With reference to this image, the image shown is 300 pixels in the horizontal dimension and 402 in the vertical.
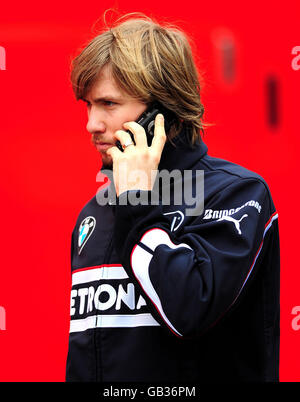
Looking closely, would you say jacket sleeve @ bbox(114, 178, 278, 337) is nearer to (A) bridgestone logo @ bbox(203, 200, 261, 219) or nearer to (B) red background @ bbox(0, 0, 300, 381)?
(A) bridgestone logo @ bbox(203, 200, 261, 219)

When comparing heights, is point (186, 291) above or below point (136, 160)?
below

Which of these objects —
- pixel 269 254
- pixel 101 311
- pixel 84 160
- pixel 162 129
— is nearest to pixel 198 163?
pixel 162 129

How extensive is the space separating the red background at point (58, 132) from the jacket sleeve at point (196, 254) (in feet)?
7.14

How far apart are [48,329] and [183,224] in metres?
2.31

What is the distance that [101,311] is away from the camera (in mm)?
1839

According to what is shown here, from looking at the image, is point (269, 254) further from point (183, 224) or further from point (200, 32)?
point (200, 32)

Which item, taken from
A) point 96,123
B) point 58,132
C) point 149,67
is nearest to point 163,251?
point 96,123

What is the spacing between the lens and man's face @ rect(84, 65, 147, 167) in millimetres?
1944

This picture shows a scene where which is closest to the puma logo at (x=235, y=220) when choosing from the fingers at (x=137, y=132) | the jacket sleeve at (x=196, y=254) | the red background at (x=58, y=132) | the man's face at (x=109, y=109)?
the jacket sleeve at (x=196, y=254)

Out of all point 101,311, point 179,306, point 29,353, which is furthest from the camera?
point 29,353

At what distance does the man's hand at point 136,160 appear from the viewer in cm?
173

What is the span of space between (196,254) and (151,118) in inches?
20.4

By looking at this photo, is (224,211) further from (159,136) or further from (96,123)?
(96,123)

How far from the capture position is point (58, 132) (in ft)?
12.7
